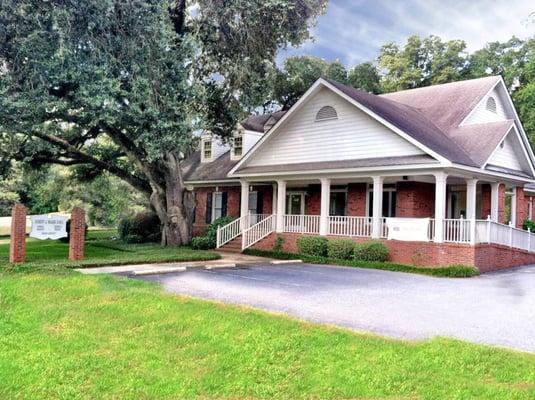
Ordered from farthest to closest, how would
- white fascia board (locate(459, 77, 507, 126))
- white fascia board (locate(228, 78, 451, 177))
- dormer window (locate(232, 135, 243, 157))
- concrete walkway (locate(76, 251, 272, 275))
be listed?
Answer: dormer window (locate(232, 135, 243, 157)), white fascia board (locate(459, 77, 507, 126)), white fascia board (locate(228, 78, 451, 177)), concrete walkway (locate(76, 251, 272, 275))

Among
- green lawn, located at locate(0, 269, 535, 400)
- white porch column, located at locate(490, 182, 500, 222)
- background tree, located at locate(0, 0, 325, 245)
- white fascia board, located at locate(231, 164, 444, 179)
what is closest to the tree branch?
background tree, located at locate(0, 0, 325, 245)

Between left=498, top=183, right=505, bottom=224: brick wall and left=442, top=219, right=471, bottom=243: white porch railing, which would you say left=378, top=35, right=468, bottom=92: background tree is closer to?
left=498, top=183, right=505, bottom=224: brick wall

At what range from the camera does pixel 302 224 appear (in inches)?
798

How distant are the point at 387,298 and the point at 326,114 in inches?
415

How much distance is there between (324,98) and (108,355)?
49.7 ft

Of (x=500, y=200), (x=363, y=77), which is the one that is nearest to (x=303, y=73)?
(x=363, y=77)

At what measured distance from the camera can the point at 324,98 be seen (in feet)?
64.2

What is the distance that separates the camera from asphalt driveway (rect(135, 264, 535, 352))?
767 centimetres

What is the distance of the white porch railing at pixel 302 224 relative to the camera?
19906mm

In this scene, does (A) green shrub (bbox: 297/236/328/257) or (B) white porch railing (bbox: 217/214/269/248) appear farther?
(B) white porch railing (bbox: 217/214/269/248)

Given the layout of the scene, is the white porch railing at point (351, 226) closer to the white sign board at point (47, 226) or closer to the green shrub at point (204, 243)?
the green shrub at point (204, 243)

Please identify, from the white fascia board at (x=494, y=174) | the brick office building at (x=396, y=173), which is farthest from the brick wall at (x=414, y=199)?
the white fascia board at (x=494, y=174)

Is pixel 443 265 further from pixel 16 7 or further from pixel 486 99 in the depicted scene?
pixel 16 7

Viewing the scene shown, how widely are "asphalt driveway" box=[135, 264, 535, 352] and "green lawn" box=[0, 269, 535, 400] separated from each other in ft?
3.24
